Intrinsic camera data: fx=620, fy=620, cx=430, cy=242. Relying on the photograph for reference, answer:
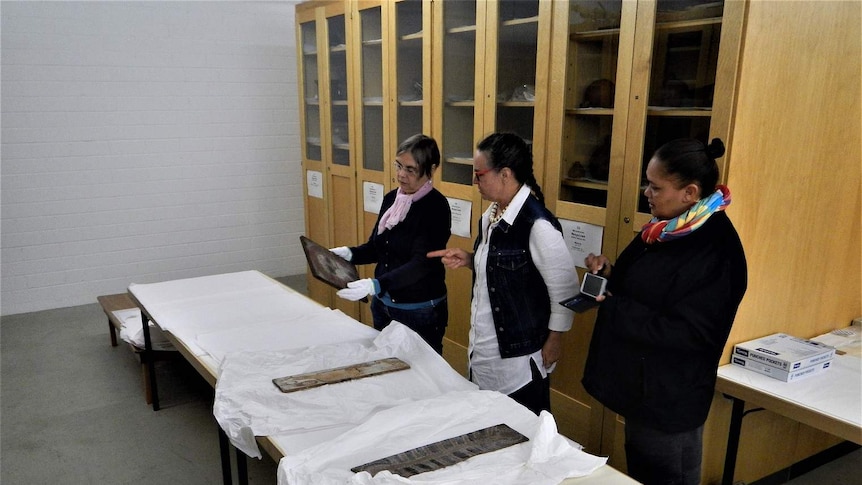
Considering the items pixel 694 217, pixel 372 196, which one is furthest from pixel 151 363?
pixel 694 217

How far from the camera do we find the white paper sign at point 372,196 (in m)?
4.01

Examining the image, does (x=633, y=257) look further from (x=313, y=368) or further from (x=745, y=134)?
(x=313, y=368)

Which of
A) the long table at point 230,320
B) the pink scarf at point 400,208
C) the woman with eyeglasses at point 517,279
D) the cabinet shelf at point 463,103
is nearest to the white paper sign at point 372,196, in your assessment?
the cabinet shelf at point 463,103

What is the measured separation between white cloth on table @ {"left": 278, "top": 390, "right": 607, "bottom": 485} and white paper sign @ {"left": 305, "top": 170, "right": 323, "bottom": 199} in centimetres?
323

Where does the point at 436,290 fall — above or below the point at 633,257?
below

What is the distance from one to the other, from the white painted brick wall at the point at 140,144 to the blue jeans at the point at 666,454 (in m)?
4.76

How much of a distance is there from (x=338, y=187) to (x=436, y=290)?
2103 millimetres

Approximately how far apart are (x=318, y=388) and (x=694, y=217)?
1190mm

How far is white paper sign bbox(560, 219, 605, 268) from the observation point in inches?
102

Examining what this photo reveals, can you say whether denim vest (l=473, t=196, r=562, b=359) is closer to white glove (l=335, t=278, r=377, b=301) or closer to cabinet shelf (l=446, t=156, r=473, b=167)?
white glove (l=335, t=278, r=377, b=301)

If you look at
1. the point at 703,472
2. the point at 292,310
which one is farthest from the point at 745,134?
the point at 292,310

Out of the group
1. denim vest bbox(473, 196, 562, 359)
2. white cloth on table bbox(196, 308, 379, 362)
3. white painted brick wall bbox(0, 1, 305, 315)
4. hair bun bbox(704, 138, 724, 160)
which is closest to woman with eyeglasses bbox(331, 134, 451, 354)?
white cloth on table bbox(196, 308, 379, 362)

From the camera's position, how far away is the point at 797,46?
212 cm

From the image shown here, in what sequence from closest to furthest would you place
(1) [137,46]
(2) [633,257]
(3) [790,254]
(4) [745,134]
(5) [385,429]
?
(5) [385,429] < (2) [633,257] < (4) [745,134] < (3) [790,254] < (1) [137,46]
